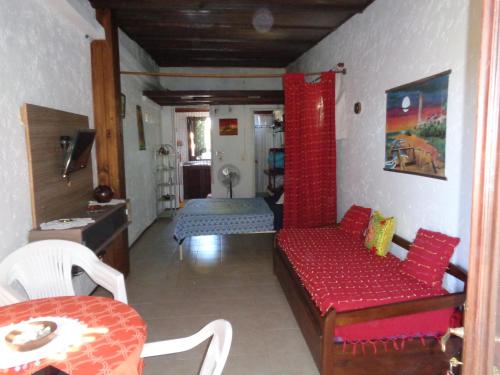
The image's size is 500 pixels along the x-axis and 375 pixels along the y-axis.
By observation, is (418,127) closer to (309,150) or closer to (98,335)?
(309,150)

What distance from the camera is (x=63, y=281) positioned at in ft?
7.45

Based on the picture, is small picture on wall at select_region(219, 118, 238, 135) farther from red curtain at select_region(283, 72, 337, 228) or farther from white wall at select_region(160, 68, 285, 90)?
red curtain at select_region(283, 72, 337, 228)

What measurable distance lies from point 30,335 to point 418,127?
2.61 meters

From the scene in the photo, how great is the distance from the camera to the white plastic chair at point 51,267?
2.14 meters

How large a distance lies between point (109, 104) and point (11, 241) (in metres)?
1.82

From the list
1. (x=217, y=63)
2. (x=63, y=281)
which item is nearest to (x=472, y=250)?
(x=63, y=281)

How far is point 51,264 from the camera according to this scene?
7.43 feet

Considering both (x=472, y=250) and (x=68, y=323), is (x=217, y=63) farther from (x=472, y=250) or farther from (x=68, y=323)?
(x=472, y=250)

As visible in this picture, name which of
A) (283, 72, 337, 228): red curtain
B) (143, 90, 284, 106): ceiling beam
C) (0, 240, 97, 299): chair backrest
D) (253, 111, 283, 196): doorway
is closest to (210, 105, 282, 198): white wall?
(253, 111, 283, 196): doorway

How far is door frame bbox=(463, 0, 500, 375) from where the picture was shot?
2.19 feet

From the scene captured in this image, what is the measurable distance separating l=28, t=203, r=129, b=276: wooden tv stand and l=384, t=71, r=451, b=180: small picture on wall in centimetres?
242

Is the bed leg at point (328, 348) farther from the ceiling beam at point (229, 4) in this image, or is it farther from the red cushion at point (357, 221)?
the ceiling beam at point (229, 4)

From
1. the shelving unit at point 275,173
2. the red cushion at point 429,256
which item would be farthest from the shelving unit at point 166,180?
the red cushion at point 429,256

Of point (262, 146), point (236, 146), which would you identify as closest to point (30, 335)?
point (236, 146)
